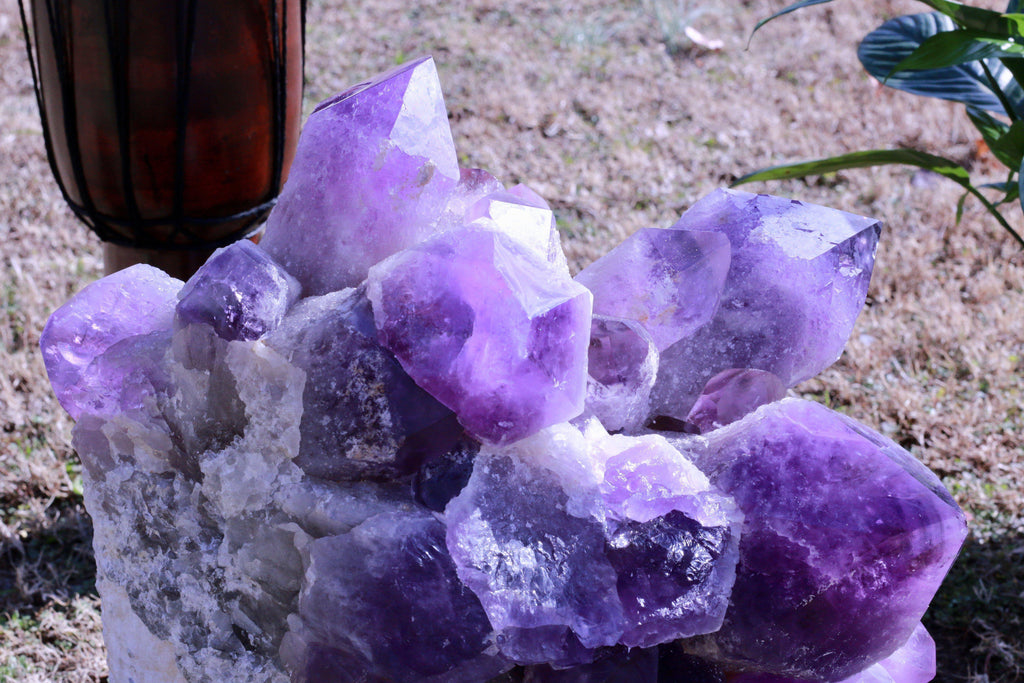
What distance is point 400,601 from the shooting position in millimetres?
970

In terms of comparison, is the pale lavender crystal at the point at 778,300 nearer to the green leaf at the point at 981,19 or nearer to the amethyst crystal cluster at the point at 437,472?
the amethyst crystal cluster at the point at 437,472

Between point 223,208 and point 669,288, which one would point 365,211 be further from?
point 223,208

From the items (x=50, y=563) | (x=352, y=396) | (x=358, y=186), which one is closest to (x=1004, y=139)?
(x=358, y=186)

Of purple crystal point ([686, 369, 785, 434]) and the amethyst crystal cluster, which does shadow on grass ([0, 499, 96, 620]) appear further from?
purple crystal point ([686, 369, 785, 434])

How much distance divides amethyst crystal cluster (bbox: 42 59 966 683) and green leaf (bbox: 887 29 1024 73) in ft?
1.96

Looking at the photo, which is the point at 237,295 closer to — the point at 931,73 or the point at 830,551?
the point at 830,551

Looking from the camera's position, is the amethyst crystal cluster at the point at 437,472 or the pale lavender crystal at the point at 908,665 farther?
the pale lavender crystal at the point at 908,665

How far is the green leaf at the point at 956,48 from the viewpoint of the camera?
153 centimetres

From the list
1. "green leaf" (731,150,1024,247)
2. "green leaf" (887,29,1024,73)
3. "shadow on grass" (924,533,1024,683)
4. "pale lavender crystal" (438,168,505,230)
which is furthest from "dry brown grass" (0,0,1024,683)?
"pale lavender crystal" (438,168,505,230)

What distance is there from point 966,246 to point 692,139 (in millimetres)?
946

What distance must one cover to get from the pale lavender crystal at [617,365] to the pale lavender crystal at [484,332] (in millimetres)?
113

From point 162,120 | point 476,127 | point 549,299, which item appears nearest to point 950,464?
point 549,299

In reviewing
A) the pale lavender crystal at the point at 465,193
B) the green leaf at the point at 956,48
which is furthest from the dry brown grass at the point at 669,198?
the pale lavender crystal at the point at 465,193

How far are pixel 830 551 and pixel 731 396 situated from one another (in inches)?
11.3
